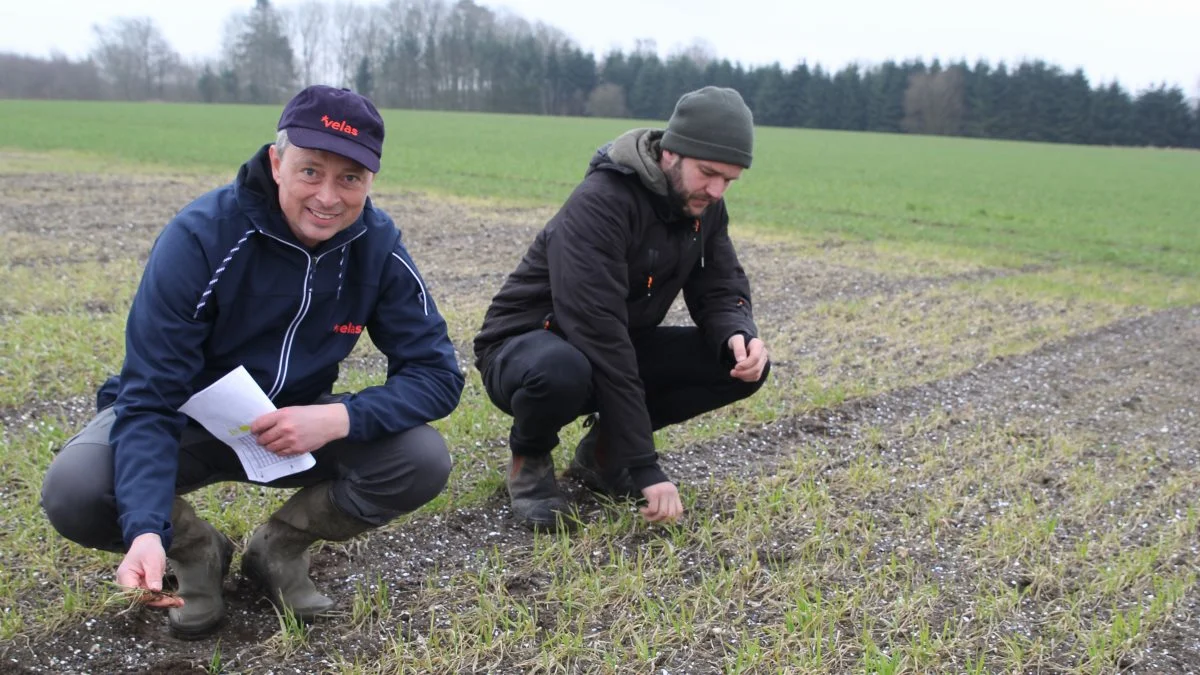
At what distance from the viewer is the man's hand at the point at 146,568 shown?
2139 millimetres

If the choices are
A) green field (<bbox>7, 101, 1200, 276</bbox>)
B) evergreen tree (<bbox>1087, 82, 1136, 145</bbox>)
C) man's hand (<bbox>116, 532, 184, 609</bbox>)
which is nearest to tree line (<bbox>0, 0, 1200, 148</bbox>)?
evergreen tree (<bbox>1087, 82, 1136, 145</bbox>)

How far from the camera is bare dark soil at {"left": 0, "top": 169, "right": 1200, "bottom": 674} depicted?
2752mm

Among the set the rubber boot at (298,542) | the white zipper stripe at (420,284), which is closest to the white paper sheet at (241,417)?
the rubber boot at (298,542)

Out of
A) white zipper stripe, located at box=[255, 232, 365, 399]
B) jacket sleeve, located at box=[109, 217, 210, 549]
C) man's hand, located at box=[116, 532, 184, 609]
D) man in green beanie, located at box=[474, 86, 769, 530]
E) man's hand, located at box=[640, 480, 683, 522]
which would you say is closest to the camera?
man's hand, located at box=[116, 532, 184, 609]

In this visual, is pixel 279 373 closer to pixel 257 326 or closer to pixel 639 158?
pixel 257 326

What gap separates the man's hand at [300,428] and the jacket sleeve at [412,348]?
0.15 m

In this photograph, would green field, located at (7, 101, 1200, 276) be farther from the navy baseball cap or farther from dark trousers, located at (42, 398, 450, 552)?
the navy baseball cap

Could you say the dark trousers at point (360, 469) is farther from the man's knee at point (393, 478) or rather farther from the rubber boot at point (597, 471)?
the rubber boot at point (597, 471)

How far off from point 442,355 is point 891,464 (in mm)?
2397

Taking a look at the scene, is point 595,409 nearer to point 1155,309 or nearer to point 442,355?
point 442,355

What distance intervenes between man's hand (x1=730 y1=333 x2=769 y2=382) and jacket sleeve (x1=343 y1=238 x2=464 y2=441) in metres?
1.14

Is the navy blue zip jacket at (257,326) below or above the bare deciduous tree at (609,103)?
below

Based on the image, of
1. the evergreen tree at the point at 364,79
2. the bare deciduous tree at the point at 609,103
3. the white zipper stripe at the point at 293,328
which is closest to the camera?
the white zipper stripe at the point at 293,328

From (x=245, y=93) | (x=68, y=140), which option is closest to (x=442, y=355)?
(x=68, y=140)
